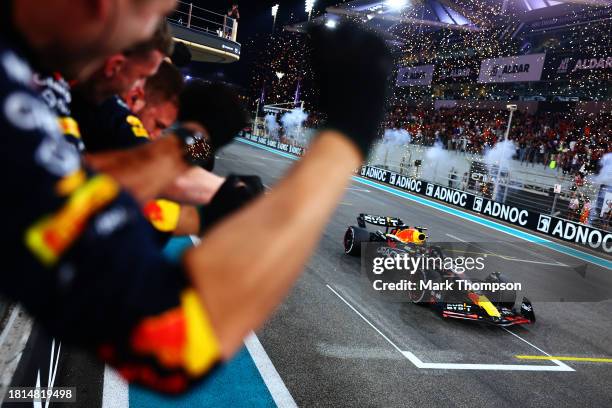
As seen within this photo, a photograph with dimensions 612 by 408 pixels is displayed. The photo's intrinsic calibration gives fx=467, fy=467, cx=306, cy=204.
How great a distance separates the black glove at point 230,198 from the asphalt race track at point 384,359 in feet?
4.74

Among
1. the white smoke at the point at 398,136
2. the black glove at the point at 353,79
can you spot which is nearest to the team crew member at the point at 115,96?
the black glove at the point at 353,79

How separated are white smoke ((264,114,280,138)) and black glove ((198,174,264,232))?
4381 cm

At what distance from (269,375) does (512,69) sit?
2573 cm

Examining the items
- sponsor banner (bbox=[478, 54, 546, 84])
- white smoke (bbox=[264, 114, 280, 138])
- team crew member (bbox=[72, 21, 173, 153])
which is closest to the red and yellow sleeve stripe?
team crew member (bbox=[72, 21, 173, 153])

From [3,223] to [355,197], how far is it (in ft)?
57.1

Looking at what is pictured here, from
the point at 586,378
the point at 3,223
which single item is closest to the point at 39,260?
the point at 3,223

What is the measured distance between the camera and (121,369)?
717mm

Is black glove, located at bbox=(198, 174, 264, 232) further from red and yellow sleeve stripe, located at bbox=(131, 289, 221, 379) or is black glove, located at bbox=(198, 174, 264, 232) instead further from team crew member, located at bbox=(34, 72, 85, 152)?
red and yellow sleeve stripe, located at bbox=(131, 289, 221, 379)

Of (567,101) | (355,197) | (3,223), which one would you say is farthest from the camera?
(567,101)

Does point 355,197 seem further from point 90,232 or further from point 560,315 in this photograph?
point 90,232

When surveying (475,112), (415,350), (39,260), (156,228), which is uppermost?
(475,112)

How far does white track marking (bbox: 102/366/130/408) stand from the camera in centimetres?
358

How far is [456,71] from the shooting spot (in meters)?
30.1

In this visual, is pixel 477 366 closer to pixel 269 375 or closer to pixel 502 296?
pixel 502 296
